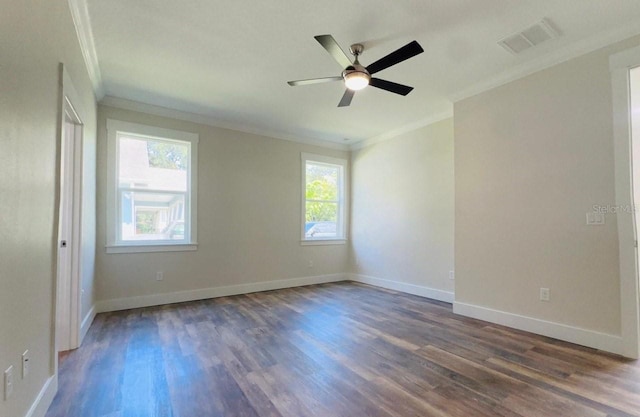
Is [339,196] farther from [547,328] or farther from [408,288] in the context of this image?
[547,328]

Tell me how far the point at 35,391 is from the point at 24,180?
1170 millimetres

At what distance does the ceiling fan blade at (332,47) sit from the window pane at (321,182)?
3.35 m

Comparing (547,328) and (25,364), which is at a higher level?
(25,364)

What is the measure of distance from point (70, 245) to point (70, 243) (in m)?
0.02

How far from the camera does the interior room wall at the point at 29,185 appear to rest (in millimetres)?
1286

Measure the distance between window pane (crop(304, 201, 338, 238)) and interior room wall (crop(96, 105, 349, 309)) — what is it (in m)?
0.27

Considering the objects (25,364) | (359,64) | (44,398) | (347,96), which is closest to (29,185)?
(25,364)

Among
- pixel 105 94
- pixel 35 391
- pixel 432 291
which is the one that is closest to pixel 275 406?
pixel 35 391

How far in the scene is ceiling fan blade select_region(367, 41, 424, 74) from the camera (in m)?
2.15

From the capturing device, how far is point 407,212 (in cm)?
498

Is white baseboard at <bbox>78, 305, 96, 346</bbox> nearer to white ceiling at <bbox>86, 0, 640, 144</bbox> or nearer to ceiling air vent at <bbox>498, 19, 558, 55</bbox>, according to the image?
white ceiling at <bbox>86, 0, 640, 144</bbox>

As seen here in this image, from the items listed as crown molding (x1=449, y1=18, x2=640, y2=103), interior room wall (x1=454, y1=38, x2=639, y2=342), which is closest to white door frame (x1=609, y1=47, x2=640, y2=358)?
interior room wall (x1=454, y1=38, x2=639, y2=342)

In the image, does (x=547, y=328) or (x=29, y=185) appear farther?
(x=547, y=328)

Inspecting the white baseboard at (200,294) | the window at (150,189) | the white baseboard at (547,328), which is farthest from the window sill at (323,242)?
the white baseboard at (547,328)
